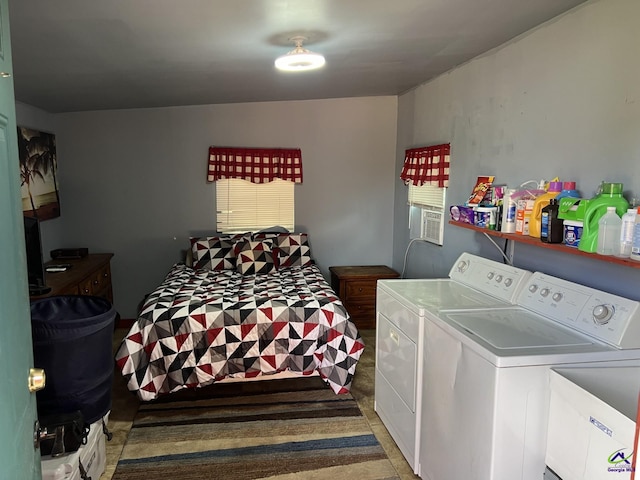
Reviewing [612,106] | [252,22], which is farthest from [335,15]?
[612,106]

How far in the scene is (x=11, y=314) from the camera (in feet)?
3.35

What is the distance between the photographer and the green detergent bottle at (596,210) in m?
1.78

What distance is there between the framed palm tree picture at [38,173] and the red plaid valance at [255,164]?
140cm

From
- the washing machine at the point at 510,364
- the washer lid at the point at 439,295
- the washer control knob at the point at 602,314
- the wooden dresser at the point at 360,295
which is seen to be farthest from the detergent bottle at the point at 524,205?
the wooden dresser at the point at 360,295

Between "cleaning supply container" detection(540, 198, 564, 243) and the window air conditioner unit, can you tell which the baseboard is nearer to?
the window air conditioner unit

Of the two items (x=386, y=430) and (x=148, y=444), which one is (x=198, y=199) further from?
(x=386, y=430)

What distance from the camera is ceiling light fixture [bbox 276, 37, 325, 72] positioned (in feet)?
8.02

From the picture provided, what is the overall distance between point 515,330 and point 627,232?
1.82ft

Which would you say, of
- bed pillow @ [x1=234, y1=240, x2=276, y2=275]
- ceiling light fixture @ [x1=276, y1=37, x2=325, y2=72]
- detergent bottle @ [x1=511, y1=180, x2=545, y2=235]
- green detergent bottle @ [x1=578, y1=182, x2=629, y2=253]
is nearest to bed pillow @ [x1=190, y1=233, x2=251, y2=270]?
bed pillow @ [x1=234, y1=240, x2=276, y2=275]

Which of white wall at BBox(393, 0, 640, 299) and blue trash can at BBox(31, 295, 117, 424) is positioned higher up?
white wall at BBox(393, 0, 640, 299)

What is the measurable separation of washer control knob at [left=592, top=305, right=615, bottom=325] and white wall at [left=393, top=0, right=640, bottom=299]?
0.49 ft

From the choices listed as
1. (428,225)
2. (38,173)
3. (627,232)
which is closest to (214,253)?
(38,173)

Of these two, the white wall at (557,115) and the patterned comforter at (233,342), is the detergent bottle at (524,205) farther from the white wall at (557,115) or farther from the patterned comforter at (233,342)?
the patterned comforter at (233,342)

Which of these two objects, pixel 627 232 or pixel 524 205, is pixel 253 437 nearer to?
pixel 524 205
